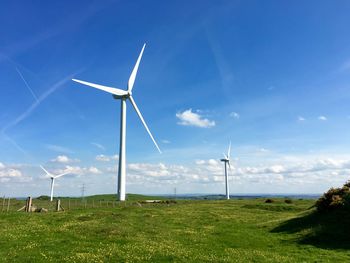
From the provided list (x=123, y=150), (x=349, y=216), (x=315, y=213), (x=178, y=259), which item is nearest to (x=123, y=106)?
(x=123, y=150)

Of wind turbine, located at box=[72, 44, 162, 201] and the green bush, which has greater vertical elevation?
wind turbine, located at box=[72, 44, 162, 201]

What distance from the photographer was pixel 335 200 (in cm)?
4800

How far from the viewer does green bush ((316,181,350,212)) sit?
4612cm

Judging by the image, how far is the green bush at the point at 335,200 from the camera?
1816 inches

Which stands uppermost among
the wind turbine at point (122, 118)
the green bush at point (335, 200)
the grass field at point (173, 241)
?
the wind turbine at point (122, 118)

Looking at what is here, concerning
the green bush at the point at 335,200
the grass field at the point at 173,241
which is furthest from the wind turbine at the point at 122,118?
the green bush at the point at 335,200

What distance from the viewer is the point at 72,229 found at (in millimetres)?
38469

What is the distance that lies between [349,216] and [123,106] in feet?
207

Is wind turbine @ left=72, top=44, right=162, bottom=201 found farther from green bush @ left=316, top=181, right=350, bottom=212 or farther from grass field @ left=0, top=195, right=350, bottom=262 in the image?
green bush @ left=316, top=181, right=350, bottom=212

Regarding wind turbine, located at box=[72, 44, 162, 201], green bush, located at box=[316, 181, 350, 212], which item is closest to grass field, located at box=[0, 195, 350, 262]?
green bush, located at box=[316, 181, 350, 212]

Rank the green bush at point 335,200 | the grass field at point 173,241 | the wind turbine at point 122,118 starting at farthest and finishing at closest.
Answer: the wind turbine at point 122,118 → the green bush at point 335,200 → the grass field at point 173,241

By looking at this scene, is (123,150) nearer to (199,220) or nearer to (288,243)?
(199,220)

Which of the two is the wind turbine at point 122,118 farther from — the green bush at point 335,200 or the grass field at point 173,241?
the green bush at point 335,200

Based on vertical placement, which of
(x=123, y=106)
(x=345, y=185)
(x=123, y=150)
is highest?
(x=123, y=106)
